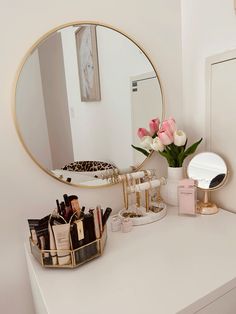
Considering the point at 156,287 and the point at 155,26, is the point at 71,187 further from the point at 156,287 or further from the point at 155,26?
the point at 155,26

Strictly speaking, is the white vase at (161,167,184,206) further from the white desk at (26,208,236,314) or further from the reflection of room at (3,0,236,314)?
the white desk at (26,208,236,314)

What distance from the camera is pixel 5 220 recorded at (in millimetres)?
882

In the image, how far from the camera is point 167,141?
102 cm

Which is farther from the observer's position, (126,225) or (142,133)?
(142,133)

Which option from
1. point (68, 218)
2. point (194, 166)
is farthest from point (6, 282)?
point (194, 166)

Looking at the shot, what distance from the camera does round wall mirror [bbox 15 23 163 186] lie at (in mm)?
884

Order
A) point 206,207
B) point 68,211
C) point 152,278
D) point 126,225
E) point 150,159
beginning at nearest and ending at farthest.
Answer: point 152,278 < point 68,211 < point 126,225 < point 206,207 < point 150,159

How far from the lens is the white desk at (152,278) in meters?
0.58

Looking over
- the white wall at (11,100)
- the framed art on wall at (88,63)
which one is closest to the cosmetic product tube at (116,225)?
the white wall at (11,100)

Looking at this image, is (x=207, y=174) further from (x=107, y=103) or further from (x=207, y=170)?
(x=107, y=103)

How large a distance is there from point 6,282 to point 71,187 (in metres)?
0.42

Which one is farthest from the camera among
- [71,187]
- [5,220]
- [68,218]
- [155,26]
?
[155,26]

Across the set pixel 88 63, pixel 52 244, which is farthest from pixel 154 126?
pixel 52 244

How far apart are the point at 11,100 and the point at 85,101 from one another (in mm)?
284
